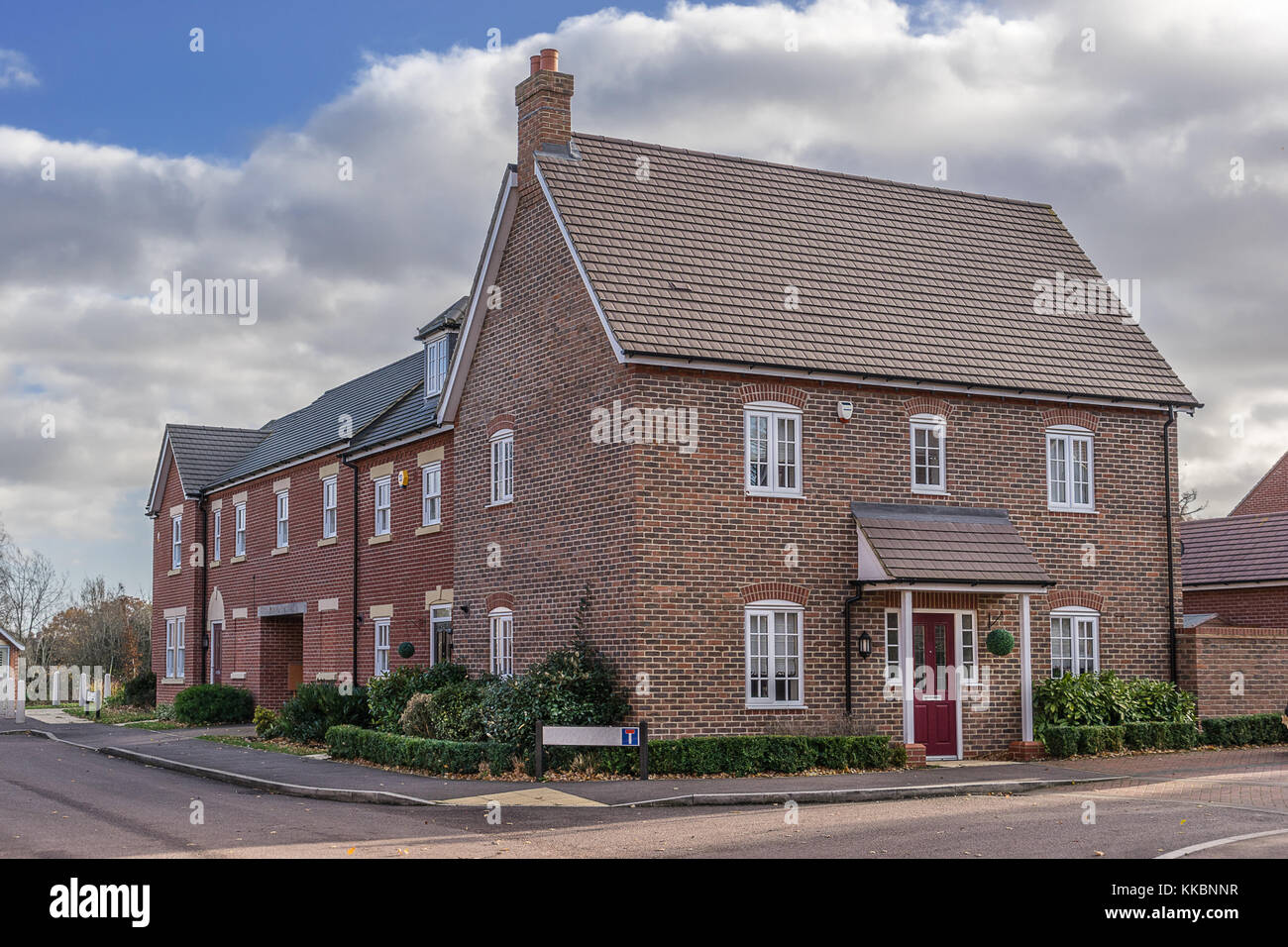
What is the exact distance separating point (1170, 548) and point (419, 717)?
14348mm

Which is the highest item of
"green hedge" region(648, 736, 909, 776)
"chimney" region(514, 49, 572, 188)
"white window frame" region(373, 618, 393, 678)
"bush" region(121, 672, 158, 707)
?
"chimney" region(514, 49, 572, 188)

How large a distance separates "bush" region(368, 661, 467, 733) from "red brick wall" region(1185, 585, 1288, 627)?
62.1 ft

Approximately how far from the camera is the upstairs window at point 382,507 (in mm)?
30734

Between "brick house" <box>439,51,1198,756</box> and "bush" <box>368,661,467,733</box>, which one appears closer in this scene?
"brick house" <box>439,51,1198,756</box>

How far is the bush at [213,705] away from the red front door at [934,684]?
66.6 ft

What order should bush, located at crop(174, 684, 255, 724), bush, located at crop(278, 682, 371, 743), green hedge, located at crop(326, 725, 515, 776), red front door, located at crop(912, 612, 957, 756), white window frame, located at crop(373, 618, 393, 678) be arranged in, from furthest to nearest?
bush, located at crop(174, 684, 255, 724)
white window frame, located at crop(373, 618, 393, 678)
bush, located at crop(278, 682, 371, 743)
red front door, located at crop(912, 612, 957, 756)
green hedge, located at crop(326, 725, 515, 776)

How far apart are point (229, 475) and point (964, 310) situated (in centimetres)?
2378

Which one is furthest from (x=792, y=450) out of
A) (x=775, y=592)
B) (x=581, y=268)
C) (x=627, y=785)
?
(x=627, y=785)

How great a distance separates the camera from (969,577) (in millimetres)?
22312

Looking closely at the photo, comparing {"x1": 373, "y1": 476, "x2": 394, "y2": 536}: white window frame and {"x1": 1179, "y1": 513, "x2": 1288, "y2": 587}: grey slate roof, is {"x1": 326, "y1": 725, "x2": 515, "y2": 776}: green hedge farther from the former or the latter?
{"x1": 1179, "y1": 513, "x2": 1288, "y2": 587}: grey slate roof

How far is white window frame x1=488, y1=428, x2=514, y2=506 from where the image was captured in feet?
81.9

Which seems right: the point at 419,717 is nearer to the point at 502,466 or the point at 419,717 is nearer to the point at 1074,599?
the point at 502,466

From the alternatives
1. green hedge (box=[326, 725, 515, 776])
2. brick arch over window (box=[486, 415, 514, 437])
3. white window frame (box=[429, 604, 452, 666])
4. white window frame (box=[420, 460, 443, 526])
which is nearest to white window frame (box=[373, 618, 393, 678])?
white window frame (box=[429, 604, 452, 666])
